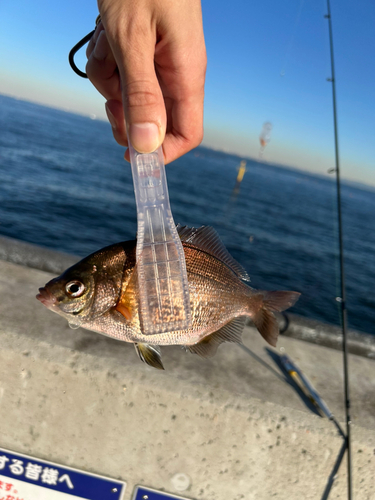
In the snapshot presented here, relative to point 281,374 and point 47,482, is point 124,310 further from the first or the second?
point 281,374

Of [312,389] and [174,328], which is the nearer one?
[174,328]

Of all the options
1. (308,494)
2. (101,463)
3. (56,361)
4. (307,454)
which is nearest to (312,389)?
(307,454)

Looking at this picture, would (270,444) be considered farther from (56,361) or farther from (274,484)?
(56,361)

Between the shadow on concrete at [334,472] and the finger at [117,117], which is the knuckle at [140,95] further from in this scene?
the shadow on concrete at [334,472]

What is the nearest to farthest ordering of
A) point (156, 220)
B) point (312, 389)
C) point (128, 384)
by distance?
point (156, 220)
point (128, 384)
point (312, 389)

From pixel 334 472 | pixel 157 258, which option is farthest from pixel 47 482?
pixel 157 258

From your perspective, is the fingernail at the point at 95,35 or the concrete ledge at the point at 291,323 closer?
the fingernail at the point at 95,35

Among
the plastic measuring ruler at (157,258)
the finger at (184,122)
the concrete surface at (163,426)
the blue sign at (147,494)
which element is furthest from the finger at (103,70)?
the blue sign at (147,494)
